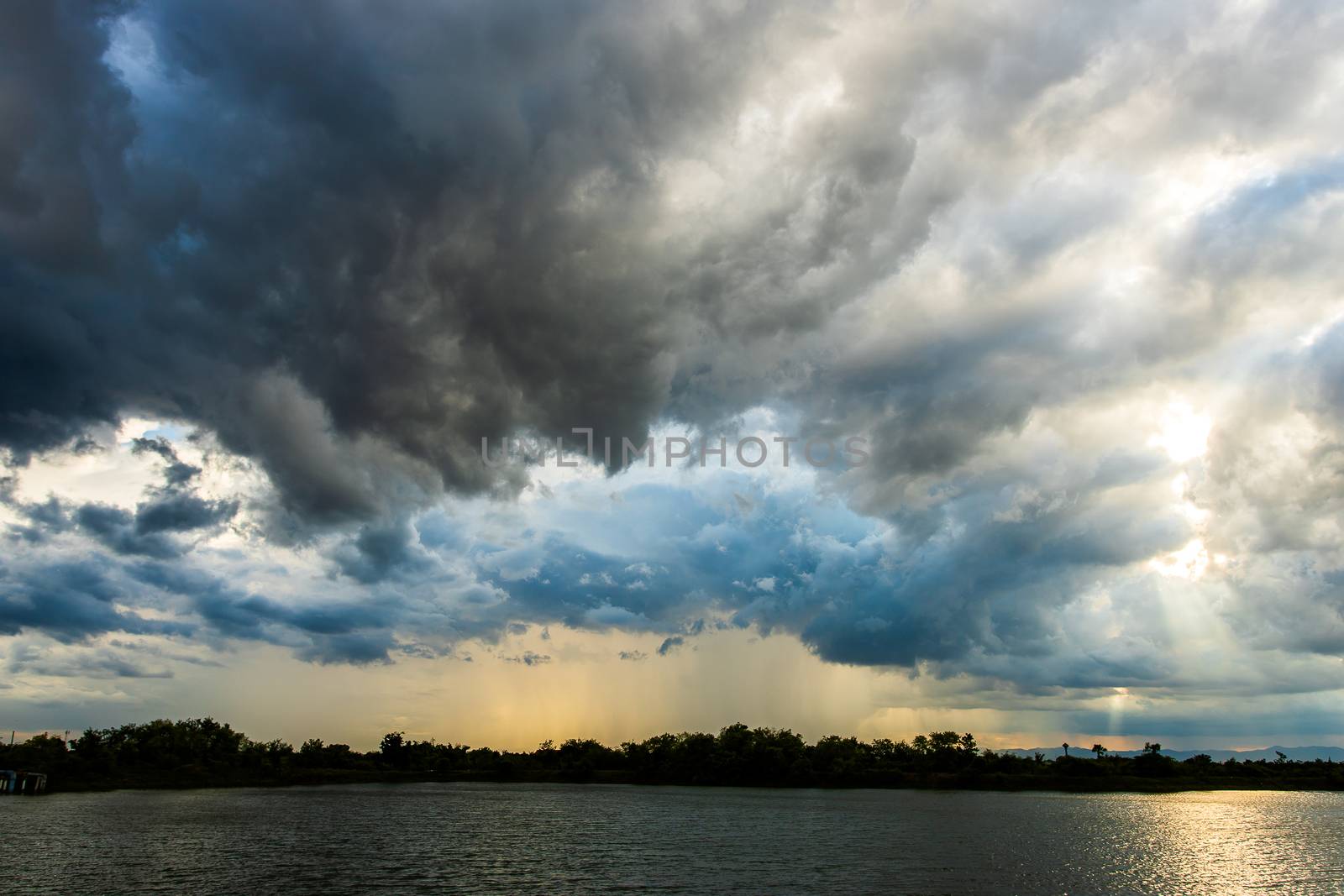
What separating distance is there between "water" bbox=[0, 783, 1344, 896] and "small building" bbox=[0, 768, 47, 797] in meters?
9.18

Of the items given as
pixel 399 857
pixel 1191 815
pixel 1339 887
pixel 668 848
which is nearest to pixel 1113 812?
pixel 1191 815

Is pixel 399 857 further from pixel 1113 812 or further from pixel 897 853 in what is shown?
pixel 1113 812

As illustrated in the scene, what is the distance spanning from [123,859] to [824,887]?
6217cm

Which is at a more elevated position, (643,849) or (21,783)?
(21,783)

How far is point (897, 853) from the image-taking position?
288 ft

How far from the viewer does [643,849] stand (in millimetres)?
90312

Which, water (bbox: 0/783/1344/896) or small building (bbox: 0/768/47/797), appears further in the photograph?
small building (bbox: 0/768/47/797)

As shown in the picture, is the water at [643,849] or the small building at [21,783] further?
the small building at [21,783]

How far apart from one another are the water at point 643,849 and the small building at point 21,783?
9.18 metres

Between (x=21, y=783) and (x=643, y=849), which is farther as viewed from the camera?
(x=21, y=783)

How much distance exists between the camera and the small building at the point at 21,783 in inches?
6122

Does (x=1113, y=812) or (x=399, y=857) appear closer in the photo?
(x=399, y=857)

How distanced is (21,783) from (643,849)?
5820 inches

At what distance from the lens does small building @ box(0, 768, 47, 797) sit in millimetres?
155500
